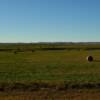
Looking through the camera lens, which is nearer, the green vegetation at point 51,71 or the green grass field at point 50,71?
the green vegetation at point 51,71

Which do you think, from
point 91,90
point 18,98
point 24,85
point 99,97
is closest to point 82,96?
point 99,97

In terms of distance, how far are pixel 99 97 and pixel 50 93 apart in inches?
111

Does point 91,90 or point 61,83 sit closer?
point 91,90

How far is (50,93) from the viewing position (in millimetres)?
18234

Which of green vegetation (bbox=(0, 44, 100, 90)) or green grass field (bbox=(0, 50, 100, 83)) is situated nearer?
green vegetation (bbox=(0, 44, 100, 90))

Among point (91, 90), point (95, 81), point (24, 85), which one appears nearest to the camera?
point (91, 90)

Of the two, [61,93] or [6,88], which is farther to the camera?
[6,88]

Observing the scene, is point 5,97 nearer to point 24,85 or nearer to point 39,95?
point 39,95

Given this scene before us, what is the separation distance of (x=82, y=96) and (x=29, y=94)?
3017 millimetres

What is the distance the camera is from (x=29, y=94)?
711 inches

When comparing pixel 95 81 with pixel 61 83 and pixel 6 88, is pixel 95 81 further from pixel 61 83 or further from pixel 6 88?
pixel 6 88

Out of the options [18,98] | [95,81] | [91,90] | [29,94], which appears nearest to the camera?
[18,98]

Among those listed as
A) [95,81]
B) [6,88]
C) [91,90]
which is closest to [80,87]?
[91,90]

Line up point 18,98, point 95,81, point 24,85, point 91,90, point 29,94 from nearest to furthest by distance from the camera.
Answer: point 18,98
point 29,94
point 91,90
point 24,85
point 95,81
